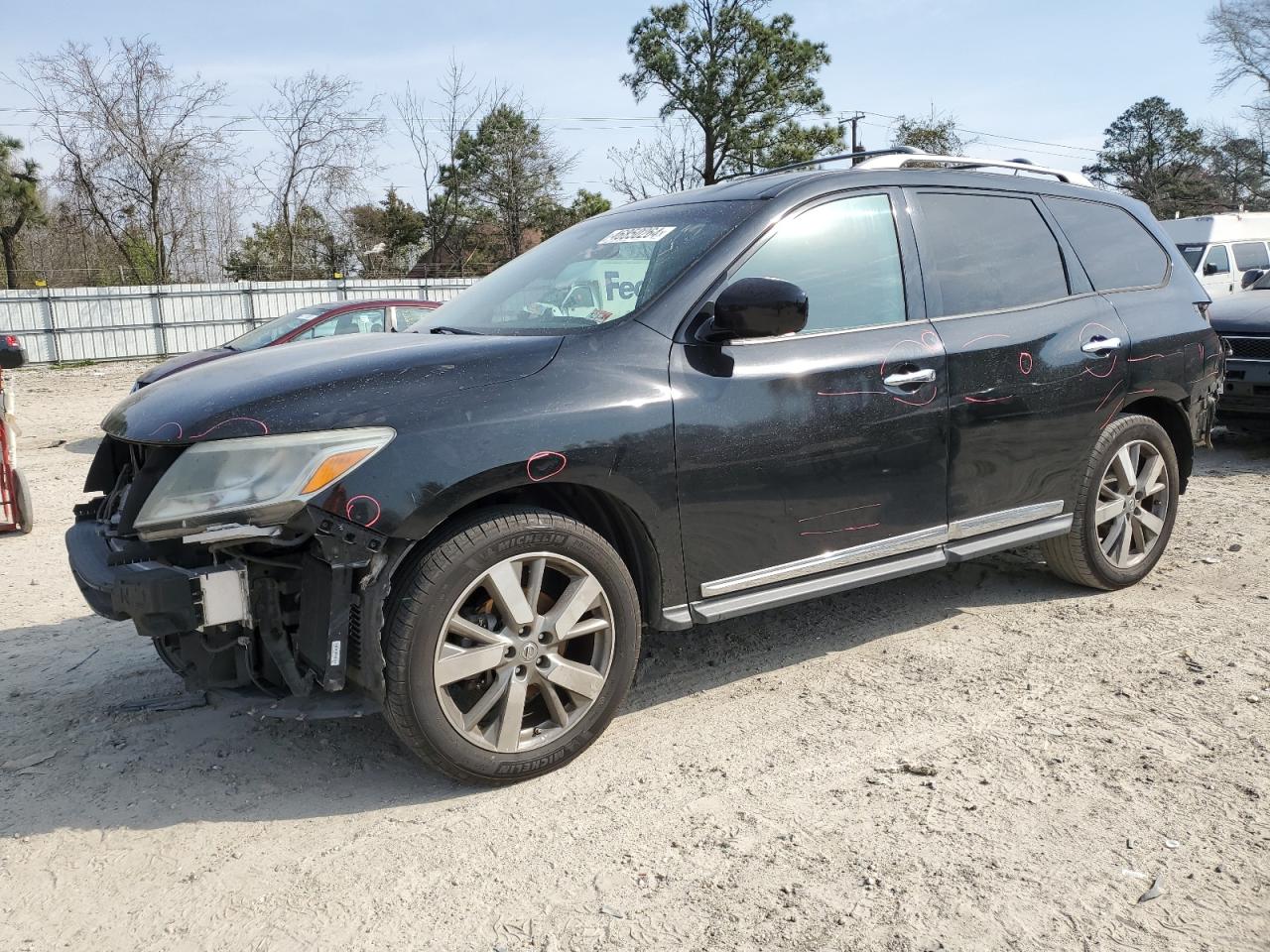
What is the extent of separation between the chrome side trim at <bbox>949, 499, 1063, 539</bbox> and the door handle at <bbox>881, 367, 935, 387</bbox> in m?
0.60

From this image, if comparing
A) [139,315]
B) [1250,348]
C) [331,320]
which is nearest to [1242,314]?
[1250,348]

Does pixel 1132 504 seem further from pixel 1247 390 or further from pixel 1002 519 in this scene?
pixel 1247 390

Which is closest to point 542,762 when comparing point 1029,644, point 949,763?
point 949,763

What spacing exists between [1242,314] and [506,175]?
102 ft

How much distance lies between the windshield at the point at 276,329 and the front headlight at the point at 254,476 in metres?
7.94

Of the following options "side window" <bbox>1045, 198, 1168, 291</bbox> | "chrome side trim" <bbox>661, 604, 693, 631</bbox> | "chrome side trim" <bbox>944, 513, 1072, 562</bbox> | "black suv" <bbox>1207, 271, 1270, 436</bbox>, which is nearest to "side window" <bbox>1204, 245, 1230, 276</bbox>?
"black suv" <bbox>1207, 271, 1270, 436</bbox>

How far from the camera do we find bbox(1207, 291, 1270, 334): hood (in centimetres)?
820

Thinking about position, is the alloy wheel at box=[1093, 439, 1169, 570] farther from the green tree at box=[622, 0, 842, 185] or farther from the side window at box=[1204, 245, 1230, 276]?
the green tree at box=[622, 0, 842, 185]

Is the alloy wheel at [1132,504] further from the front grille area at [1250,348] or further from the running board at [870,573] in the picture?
the front grille area at [1250,348]

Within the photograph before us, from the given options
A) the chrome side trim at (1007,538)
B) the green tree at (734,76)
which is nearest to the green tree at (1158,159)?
the green tree at (734,76)

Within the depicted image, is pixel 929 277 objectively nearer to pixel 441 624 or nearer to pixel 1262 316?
pixel 441 624

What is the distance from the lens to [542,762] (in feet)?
10.2

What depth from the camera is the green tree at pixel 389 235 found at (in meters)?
36.9

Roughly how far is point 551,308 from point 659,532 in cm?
98
